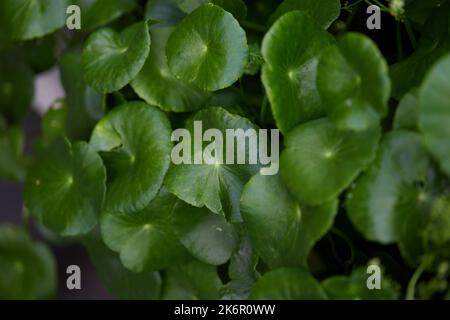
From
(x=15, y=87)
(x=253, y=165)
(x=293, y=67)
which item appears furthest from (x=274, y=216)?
(x=15, y=87)

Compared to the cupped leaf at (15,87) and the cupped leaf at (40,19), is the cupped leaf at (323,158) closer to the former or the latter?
the cupped leaf at (40,19)

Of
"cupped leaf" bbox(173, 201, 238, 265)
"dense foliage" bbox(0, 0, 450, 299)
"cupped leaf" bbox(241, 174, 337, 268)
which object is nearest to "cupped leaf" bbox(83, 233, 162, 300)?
"dense foliage" bbox(0, 0, 450, 299)

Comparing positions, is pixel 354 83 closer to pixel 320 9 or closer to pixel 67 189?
pixel 320 9

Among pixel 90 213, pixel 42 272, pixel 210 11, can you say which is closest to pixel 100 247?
pixel 90 213

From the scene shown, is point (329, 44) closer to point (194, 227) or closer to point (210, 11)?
point (210, 11)

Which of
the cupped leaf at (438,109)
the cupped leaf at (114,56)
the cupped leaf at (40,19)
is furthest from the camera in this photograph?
the cupped leaf at (40,19)

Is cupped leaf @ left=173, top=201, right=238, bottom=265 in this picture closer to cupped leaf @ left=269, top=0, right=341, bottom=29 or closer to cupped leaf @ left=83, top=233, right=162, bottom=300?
cupped leaf @ left=83, top=233, right=162, bottom=300

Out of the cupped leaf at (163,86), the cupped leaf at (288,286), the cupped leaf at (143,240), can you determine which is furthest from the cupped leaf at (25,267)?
the cupped leaf at (288,286)
